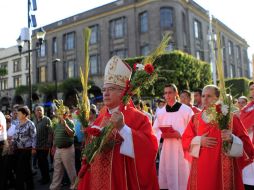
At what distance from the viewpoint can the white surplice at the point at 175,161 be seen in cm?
648

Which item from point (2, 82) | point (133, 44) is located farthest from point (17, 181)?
point (2, 82)

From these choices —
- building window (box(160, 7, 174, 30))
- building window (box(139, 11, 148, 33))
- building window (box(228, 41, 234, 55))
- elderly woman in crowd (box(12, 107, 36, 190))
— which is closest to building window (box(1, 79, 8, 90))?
building window (box(139, 11, 148, 33))

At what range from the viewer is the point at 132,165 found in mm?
3904

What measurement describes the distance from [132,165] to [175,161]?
9.02 ft

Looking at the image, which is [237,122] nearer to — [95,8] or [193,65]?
[193,65]

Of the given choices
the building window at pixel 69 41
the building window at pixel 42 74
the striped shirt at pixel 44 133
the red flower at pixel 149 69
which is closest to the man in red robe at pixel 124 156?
the red flower at pixel 149 69

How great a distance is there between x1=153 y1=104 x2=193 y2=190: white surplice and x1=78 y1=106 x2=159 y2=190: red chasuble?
251cm

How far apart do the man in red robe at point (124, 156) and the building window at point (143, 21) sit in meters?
33.6

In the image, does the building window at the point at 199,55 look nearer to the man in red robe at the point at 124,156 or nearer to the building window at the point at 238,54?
the building window at the point at 238,54

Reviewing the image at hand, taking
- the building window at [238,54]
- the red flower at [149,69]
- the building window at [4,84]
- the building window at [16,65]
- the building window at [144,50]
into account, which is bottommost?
the red flower at [149,69]

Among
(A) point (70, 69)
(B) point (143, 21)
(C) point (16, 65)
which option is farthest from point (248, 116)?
(C) point (16, 65)

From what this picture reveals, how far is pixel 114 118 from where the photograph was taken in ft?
11.8

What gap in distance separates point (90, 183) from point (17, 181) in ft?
17.3

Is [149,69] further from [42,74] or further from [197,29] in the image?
[42,74]
